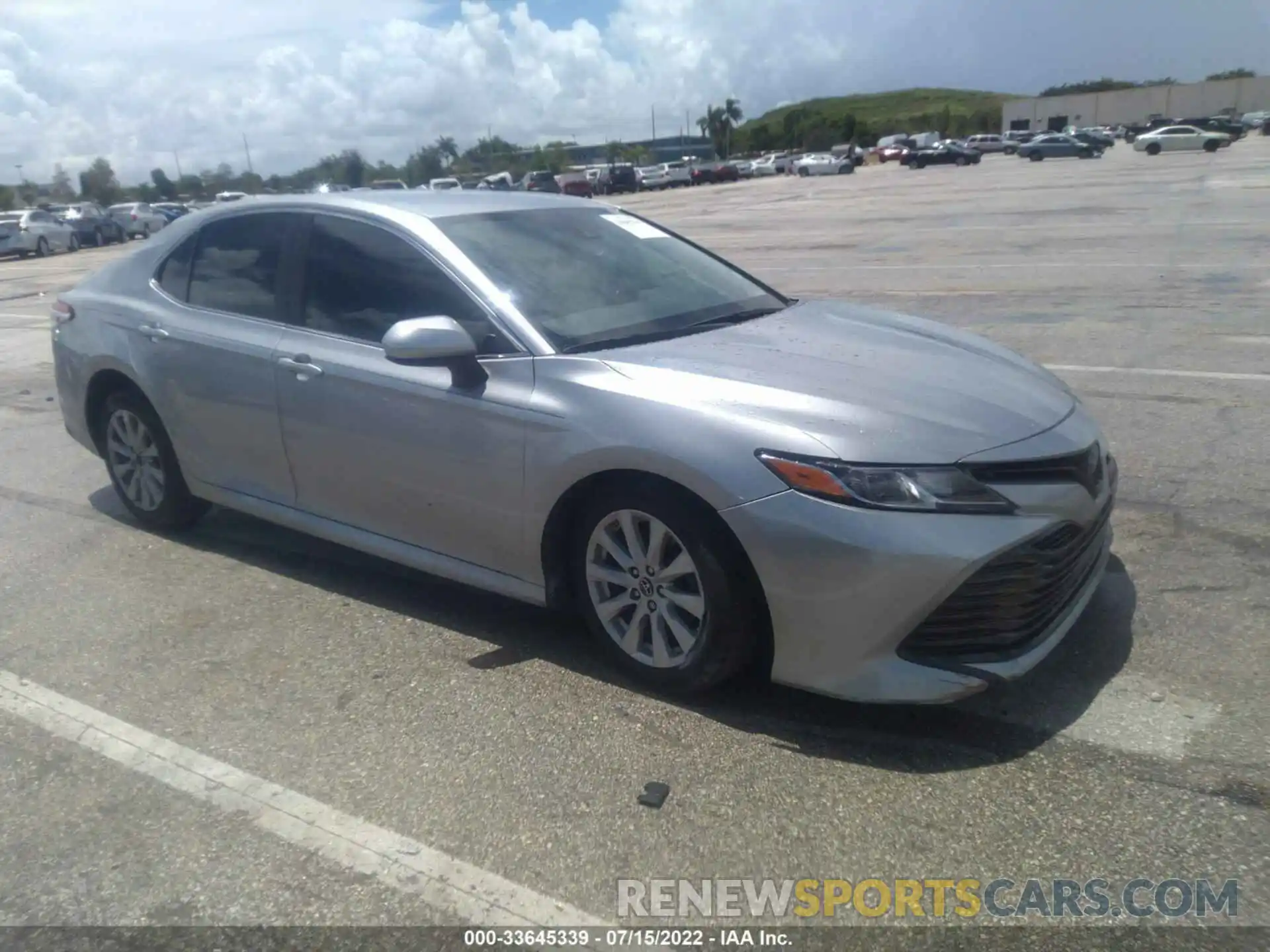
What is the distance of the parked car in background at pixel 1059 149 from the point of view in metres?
59.2

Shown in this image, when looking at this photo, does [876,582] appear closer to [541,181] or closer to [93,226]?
[93,226]

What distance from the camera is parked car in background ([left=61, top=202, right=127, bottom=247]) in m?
39.8

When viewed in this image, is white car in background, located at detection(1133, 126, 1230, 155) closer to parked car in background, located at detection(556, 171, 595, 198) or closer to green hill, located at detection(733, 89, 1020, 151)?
parked car in background, located at detection(556, 171, 595, 198)

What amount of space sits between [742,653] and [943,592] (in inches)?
26.8

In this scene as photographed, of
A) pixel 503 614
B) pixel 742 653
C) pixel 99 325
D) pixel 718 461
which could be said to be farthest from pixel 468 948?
pixel 99 325

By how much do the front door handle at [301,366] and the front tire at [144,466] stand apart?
3.62ft

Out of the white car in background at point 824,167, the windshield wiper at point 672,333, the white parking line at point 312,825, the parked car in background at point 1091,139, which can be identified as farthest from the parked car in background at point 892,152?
the white parking line at point 312,825

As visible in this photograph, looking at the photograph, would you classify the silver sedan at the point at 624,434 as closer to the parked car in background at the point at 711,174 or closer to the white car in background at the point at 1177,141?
the white car in background at the point at 1177,141

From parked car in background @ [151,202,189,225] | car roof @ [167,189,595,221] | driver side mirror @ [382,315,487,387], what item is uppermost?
car roof @ [167,189,595,221]

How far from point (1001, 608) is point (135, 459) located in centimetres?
430

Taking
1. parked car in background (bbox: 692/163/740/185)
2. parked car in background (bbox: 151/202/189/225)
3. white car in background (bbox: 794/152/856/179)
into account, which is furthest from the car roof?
parked car in background (bbox: 692/163/740/185)

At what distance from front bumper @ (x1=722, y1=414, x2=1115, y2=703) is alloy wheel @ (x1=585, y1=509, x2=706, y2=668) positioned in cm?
28

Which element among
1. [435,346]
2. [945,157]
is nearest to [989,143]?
[945,157]

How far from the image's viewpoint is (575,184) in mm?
53625
